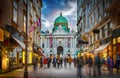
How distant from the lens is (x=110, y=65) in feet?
100

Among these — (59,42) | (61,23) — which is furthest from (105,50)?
(61,23)

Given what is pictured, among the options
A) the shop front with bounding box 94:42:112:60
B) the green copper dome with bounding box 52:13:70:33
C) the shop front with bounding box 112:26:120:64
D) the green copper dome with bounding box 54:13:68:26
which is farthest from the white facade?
the shop front with bounding box 112:26:120:64

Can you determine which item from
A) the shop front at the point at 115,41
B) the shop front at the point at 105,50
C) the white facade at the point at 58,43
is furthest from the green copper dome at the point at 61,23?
the shop front at the point at 115,41

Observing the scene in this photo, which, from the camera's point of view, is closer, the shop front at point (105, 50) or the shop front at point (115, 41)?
the shop front at point (115, 41)

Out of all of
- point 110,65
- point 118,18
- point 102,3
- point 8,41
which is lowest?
point 110,65

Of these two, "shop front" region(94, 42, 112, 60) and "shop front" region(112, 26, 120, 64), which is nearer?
"shop front" region(112, 26, 120, 64)

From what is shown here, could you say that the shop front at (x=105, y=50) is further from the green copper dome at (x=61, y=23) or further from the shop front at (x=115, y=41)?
the green copper dome at (x=61, y=23)

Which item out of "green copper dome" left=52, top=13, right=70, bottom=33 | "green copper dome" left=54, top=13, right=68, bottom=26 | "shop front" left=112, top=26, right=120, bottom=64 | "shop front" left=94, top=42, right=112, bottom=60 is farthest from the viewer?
"green copper dome" left=54, top=13, right=68, bottom=26

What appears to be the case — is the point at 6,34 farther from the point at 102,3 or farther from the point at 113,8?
the point at 102,3

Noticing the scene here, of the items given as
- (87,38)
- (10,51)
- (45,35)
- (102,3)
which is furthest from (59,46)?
(10,51)

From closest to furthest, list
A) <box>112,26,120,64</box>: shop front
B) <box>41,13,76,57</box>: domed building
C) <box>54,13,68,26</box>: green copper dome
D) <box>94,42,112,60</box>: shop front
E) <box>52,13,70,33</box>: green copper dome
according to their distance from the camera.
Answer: <box>112,26,120,64</box>: shop front < <box>94,42,112,60</box>: shop front < <box>41,13,76,57</box>: domed building < <box>52,13,70,33</box>: green copper dome < <box>54,13,68,26</box>: green copper dome

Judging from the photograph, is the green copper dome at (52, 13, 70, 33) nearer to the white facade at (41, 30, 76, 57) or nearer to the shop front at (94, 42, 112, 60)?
the white facade at (41, 30, 76, 57)

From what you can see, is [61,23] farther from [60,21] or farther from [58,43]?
[58,43]

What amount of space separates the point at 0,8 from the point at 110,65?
523 inches
